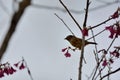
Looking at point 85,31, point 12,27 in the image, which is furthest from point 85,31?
point 12,27

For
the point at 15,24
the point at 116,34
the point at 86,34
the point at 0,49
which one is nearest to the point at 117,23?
the point at 116,34

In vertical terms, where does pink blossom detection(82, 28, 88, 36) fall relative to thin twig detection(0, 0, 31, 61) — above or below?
below

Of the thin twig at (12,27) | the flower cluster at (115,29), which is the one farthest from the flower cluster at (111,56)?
the thin twig at (12,27)

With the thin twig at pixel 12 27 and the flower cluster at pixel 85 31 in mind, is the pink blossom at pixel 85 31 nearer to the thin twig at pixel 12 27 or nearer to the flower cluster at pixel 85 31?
the flower cluster at pixel 85 31

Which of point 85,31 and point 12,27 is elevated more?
point 12,27

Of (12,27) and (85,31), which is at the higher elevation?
(12,27)

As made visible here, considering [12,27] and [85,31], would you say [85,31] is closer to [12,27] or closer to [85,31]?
[85,31]

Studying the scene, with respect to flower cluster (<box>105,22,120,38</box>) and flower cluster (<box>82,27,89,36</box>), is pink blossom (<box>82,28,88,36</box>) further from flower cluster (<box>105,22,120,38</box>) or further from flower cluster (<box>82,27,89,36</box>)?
flower cluster (<box>105,22,120,38</box>)

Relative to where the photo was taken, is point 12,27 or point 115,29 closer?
point 115,29

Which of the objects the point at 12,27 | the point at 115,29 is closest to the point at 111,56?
the point at 115,29

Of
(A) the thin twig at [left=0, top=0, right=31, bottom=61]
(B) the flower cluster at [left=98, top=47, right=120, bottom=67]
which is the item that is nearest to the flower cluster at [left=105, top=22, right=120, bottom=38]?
(B) the flower cluster at [left=98, top=47, right=120, bottom=67]

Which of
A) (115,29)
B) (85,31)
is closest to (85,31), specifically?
(85,31)

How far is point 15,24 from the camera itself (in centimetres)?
151

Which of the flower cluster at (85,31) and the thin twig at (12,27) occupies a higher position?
the thin twig at (12,27)
